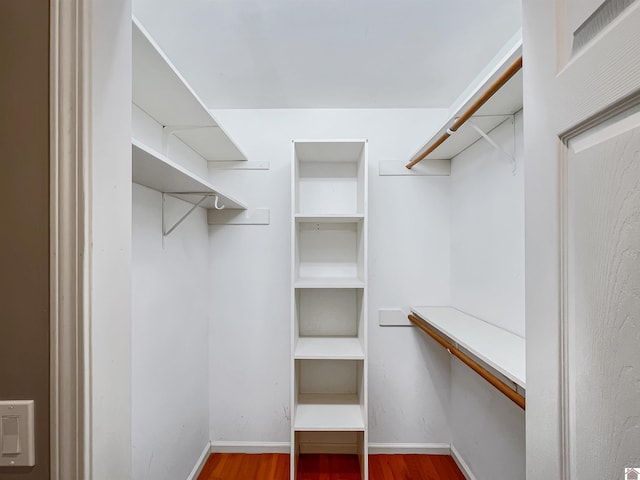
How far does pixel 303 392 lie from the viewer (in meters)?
2.08

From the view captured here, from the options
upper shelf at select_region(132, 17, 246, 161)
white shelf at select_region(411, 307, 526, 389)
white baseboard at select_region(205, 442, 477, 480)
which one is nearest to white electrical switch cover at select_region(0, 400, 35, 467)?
upper shelf at select_region(132, 17, 246, 161)

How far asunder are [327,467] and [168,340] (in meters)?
1.22

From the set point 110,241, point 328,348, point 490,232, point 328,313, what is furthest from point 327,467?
point 110,241

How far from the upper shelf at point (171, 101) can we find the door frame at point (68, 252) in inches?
17.1

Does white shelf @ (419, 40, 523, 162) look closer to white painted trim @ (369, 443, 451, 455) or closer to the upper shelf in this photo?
the upper shelf

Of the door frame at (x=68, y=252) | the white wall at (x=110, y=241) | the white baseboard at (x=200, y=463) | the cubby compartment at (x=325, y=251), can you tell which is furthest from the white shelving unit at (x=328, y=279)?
the door frame at (x=68, y=252)

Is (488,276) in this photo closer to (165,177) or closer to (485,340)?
(485,340)

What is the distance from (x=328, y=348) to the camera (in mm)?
1826

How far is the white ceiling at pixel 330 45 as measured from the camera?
4.03 ft

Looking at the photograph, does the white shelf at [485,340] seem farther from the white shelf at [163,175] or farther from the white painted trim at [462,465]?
the white shelf at [163,175]

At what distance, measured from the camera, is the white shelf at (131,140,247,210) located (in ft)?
2.96

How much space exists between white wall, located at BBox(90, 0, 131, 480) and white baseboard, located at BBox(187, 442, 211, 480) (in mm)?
1471

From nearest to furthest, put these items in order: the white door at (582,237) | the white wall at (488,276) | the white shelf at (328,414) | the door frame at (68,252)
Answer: the white door at (582,237) < the door frame at (68,252) < the white wall at (488,276) < the white shelf at (328,414)

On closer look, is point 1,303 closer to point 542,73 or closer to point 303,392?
point 542,73
